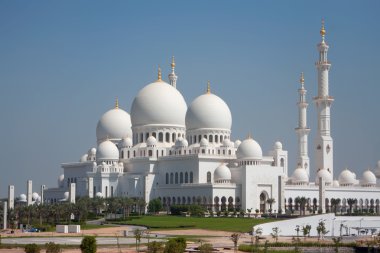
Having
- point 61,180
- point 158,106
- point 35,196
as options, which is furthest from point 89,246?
point 35,196

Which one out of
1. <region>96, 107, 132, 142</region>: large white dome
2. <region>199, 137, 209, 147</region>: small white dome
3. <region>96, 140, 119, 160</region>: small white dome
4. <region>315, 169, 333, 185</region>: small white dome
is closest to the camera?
<region>199, 137, 209, 147</region>: small white dome

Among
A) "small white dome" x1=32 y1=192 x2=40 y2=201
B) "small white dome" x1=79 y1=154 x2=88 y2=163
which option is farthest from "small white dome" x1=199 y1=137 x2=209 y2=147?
"small white dome" x1=32 y1=192 x2=40 y2=201

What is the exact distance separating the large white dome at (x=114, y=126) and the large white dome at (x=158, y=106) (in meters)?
6.78

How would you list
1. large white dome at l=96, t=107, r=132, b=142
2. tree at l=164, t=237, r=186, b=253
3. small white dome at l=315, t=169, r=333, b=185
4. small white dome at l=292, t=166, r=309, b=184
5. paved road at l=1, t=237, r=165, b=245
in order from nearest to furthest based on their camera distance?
tree at l=164, t=237, r=186, b=253 < paved road at l=1, t=237, r=165, b=245 < small white dome at l=292, t=166, r=309, b=184 < small white dome at l=315, t=169, r=333, b=185 < large white dome at l=96, t=107, r=132, b=142

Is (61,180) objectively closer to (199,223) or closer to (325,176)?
(325,176)

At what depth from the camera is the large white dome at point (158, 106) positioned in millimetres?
99312

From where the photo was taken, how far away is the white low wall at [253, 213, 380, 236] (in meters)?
64.4

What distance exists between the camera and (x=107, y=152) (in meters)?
99.9

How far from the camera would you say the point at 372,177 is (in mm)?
102375

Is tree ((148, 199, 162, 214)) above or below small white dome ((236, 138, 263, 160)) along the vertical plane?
below

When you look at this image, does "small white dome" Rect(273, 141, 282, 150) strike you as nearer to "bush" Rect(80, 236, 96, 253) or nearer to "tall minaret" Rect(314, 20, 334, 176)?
"tall minaret" Rect(314, 20, 334, 176)

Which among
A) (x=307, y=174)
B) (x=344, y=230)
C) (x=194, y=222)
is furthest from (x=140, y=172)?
(x=344, y=230)

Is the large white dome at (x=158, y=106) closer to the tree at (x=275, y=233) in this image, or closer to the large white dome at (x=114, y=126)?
the large white dome at (x=114, y=126)

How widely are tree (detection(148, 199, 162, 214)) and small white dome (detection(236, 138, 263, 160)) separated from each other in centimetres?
1046
